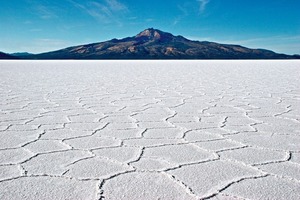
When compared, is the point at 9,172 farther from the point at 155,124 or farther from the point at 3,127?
the point at 155,124

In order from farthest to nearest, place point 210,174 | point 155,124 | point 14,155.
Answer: point 155,124
point 14,155
point 210,174

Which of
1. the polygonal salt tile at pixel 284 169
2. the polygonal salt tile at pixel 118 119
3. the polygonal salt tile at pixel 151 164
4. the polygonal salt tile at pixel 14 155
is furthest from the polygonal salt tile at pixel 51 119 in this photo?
the polygonal salt tile at pixel 284 169

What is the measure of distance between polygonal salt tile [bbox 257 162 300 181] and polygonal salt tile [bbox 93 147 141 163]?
0.63m

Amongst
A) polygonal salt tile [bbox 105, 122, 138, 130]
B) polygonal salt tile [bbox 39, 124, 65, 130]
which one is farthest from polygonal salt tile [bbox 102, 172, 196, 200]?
polygonal salt tile [bbox 39, 124, 65, 130]

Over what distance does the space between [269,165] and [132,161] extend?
661mm

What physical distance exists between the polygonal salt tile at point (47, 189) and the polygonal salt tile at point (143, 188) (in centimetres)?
→ 7

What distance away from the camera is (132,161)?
5.13 ft

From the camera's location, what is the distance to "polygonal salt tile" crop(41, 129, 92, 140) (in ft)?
6.65

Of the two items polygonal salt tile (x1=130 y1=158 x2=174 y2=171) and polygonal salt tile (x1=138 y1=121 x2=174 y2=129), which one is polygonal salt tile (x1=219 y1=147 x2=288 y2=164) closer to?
polygonal salt tile (x1=130 y1=158 x2=174 y2=171)

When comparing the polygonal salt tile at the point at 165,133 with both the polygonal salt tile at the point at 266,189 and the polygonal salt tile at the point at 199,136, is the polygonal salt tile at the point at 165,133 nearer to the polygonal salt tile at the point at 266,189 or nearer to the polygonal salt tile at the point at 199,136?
the polygonal salt tile at the point at 199,136

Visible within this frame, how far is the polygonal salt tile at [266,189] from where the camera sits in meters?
1.18

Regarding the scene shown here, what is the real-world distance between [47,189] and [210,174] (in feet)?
2.24

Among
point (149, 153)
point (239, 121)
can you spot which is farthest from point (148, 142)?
point (239, 121)

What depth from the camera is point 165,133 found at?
7.02ft
